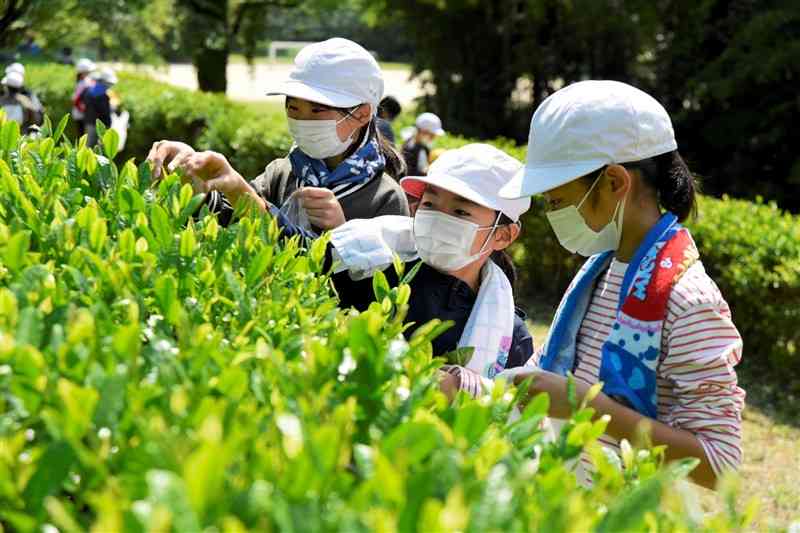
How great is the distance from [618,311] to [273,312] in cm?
83

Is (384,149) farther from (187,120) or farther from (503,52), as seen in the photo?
(503,52)

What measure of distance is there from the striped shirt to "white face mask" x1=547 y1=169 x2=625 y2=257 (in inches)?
8.5

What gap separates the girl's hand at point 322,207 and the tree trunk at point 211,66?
27205 mm

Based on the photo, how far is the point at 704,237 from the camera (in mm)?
9102

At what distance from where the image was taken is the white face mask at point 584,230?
2.58 metres

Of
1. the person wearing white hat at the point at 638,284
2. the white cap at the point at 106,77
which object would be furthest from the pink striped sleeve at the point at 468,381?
the white cap at the point at 106,77

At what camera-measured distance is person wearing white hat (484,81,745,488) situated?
93.3 inches

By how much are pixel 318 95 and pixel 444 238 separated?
33.0 inches

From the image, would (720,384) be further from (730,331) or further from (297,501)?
(297,501)

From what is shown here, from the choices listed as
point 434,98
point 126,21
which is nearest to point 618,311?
point 434,98

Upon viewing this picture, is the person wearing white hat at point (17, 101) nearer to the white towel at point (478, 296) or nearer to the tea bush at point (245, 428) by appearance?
the white towel at point (478, 296)

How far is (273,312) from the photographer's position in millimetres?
2078

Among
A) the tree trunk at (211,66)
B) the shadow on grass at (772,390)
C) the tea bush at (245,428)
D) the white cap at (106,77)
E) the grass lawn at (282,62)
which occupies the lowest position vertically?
the grass lawn at (282,62)

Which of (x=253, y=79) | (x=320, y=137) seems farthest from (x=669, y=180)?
(x=253, y=79)
